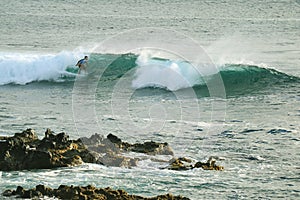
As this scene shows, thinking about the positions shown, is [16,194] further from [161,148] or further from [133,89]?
[133,89]

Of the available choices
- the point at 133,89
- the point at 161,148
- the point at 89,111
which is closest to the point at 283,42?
the point at 133,89

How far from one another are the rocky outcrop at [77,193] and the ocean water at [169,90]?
2.26ft

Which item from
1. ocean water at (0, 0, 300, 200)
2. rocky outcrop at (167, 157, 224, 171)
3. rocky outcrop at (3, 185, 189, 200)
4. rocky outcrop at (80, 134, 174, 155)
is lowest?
rocky outcrop at (3, 185, 189, 200)

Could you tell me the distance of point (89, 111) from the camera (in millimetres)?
23484

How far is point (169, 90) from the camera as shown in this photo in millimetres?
27609

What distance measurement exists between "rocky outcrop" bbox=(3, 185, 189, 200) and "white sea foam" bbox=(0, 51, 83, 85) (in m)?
17.2

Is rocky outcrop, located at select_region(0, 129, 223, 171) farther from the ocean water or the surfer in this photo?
the surfer

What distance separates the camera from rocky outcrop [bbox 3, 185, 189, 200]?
43.8ft

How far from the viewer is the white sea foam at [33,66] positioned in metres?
31.4

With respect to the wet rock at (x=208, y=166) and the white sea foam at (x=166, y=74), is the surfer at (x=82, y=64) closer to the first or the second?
the white sea foam at (x=166, y=74)

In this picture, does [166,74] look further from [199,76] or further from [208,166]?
[208,166]

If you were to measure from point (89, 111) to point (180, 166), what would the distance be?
7.98 m

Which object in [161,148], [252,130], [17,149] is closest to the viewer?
[17,149]

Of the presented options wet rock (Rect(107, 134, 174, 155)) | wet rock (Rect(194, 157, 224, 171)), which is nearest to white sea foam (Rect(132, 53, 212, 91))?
wet rock (Rect(107, 134, 174, 155))
